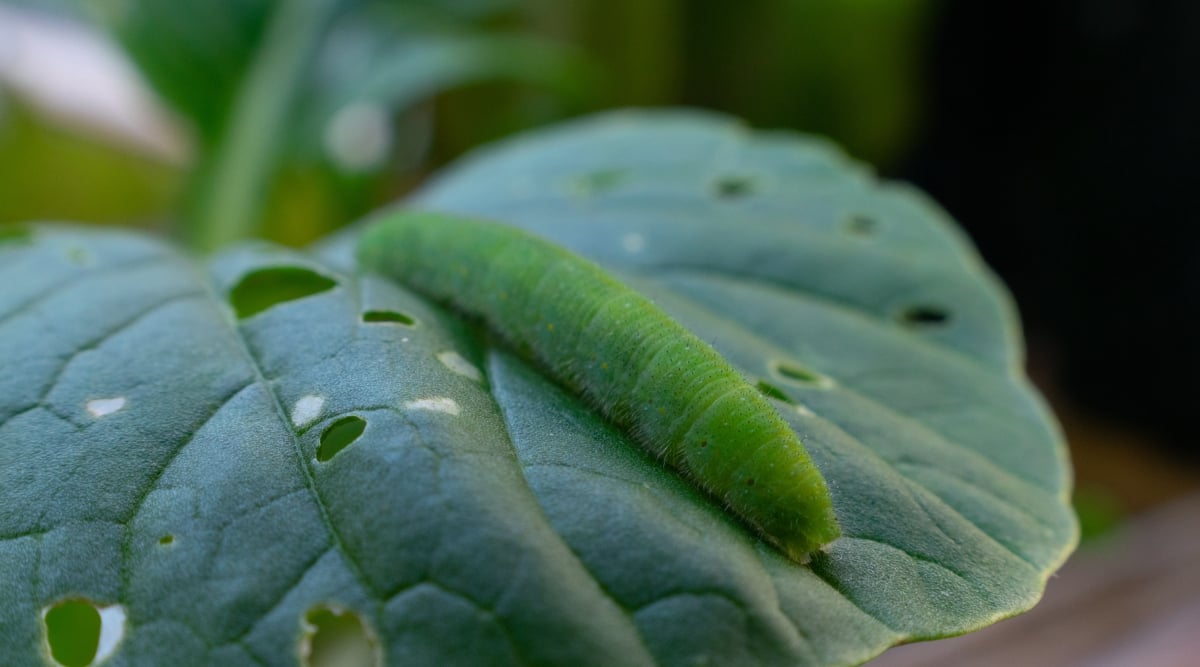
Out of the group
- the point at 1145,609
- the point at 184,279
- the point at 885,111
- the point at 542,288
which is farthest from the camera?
the point at 885,111

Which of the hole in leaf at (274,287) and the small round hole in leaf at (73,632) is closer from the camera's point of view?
the small round hole in leaf at (73,632)

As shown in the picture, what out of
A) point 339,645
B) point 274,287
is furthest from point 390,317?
point 339,645

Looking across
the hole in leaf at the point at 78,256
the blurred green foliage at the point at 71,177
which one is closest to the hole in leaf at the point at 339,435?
the hole in leaf at the point at 78,256

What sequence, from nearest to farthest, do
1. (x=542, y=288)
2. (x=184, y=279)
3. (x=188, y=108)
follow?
(x=542, y=288)
(x=184, y=279)
(x=188, y=108)

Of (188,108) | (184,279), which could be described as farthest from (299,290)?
(188,108)

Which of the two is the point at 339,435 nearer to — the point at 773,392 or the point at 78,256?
the point at 773,392

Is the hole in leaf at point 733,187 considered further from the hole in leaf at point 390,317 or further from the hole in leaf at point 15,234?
the hole in leaf at point 15,234

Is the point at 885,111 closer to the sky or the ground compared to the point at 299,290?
closer to the ground

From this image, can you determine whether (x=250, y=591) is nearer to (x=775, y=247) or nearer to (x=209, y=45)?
(x=775, y=247)
